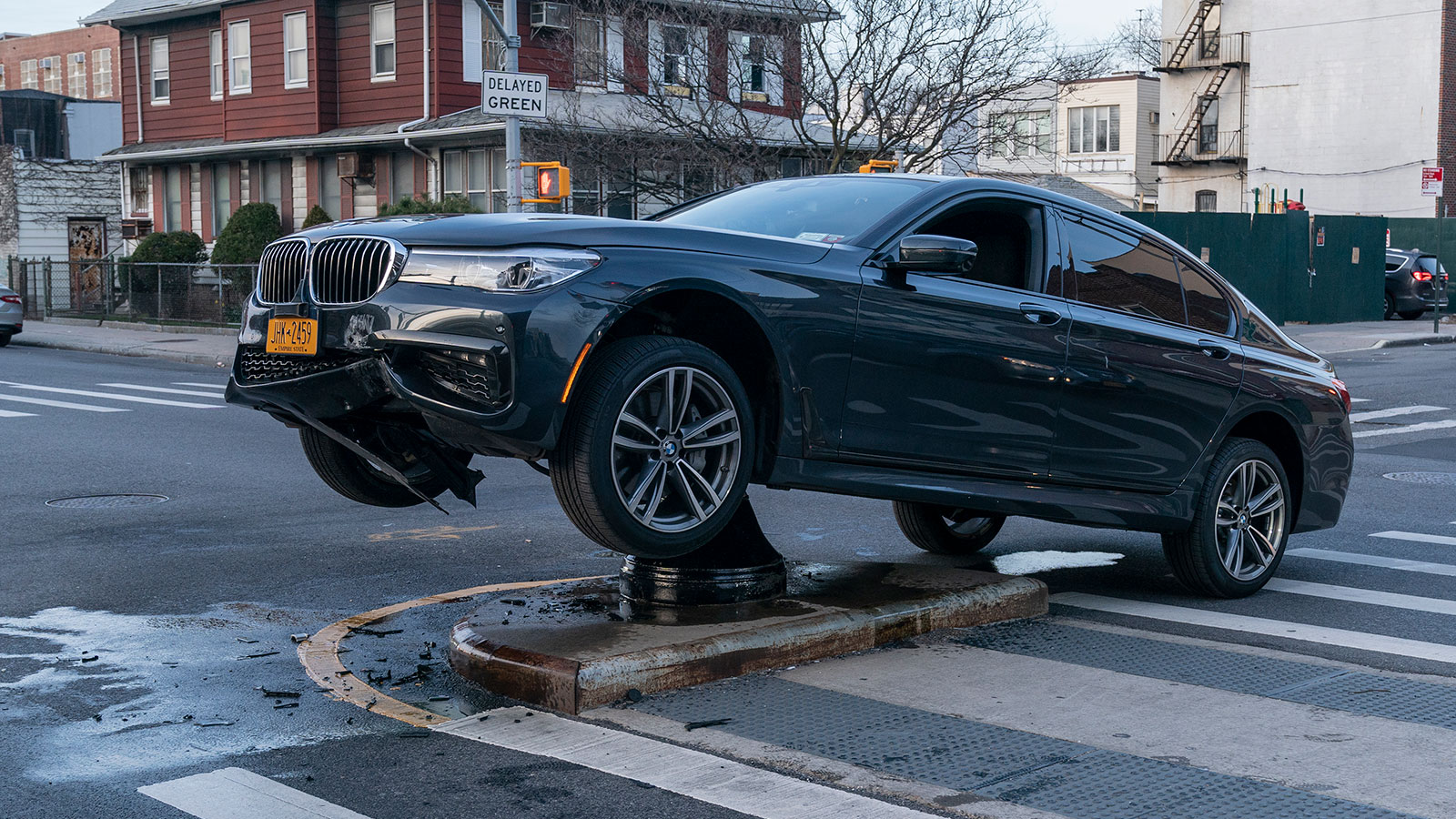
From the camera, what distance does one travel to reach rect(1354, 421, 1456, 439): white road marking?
14891 mm

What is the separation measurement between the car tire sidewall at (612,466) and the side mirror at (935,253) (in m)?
0.84

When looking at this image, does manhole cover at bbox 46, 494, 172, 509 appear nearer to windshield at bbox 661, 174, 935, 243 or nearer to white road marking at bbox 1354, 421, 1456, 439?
windshield at bbox 661, 174, 935, 243

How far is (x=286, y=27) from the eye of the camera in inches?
1361

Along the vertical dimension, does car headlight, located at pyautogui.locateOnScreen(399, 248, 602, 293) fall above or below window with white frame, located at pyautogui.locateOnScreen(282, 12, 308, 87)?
below

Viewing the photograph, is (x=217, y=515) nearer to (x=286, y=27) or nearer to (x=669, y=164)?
(x=669, y=164)

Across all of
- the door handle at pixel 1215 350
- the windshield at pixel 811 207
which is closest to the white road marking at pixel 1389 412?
the door handle at pixel 1215 350

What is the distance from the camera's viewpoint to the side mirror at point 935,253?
5707mm

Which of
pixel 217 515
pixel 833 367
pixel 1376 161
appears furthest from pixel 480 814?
pixel 1376 161

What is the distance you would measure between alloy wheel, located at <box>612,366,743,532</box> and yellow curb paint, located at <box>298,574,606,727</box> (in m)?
1.01

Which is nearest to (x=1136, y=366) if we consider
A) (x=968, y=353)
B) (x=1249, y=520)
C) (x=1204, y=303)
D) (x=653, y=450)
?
(x=1204, y=303)

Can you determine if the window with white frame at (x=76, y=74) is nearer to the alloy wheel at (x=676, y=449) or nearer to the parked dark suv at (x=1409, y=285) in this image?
the parked dark suv at (x=1409, y=285)

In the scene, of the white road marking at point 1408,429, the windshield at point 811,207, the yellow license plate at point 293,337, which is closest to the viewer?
the yellow license plate at point 293,337

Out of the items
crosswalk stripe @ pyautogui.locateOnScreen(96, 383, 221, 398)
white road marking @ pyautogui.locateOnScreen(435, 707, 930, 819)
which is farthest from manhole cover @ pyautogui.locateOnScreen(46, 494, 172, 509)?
crosswalk stripe @ pyautogui.locateOnScreen(96, 383, 221, 398)

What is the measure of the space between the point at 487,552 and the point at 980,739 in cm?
418
